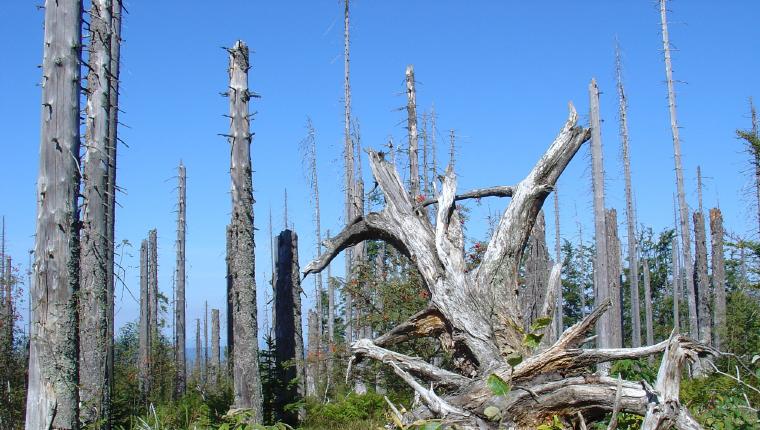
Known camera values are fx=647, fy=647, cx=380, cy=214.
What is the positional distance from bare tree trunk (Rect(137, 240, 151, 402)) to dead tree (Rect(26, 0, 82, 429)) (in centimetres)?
940

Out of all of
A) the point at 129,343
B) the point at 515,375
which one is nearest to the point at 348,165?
the point at 129,343

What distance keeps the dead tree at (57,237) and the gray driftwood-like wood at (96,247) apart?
124 centimetres

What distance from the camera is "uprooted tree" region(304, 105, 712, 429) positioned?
516 centimetres

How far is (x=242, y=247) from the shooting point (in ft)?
35.0

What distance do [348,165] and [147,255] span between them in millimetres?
12724

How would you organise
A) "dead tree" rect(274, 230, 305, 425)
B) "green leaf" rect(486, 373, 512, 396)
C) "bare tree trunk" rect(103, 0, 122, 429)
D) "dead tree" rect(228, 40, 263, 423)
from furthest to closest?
1. "dead tree" rect(274, 230, 305, 425)
2. "bare tree trunk" rect(103, 0, 122, 429)
3. "dead tree" rect(228, 40, 263, 423)
4. "green leaf" rect(486, 373, 512, 396)

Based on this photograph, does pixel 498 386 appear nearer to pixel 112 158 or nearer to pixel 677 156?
pixel 112 158

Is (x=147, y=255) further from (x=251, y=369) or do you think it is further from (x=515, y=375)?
(x=515, y=375)

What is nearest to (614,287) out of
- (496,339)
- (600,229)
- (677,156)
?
(600,229)

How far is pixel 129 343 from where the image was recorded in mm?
33375

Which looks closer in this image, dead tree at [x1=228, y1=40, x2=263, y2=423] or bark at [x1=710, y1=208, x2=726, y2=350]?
dead tree at [x1=228, y1=40, x2=263, y2=423]

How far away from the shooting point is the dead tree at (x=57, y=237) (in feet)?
19.6

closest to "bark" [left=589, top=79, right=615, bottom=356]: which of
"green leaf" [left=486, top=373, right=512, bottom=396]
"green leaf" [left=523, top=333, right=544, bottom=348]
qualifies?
"green leaf" [left=523, top=333, right=544, bottom=348]

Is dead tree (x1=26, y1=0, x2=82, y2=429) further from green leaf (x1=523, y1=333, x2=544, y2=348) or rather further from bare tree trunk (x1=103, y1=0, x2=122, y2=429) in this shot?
bare tree trunk (x1=103, y1=0, x2=122, y2=429)
